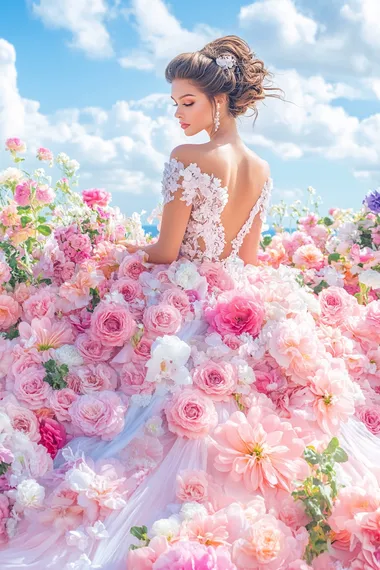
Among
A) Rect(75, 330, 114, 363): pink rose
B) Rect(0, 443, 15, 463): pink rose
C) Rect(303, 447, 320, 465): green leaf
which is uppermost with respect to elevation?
Rect(75, 330, 114, 363): pink rose

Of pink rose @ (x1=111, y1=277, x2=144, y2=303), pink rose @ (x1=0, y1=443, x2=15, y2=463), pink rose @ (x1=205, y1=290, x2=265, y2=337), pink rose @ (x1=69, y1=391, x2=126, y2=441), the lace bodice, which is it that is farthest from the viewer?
the lace bodice

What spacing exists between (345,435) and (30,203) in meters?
2.96

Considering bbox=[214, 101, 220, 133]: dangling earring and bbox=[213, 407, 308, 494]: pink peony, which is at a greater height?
bbox=[214, 101, 220, 133]: dangling earring

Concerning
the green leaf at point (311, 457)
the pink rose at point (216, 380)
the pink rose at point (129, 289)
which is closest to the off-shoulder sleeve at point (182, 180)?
the pink rose at point (129, 289)

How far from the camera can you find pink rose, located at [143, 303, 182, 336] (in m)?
3.28

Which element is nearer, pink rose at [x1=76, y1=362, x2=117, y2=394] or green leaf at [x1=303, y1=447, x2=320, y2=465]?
green leaf at [x1=303, y1=447, x2=320, y2=465]

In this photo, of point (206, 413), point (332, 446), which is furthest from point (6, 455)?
point (332, 446)

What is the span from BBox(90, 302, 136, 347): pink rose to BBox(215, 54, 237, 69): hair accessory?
68.3 inches

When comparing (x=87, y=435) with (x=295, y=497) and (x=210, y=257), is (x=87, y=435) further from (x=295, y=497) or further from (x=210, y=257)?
(x=210, y=257)

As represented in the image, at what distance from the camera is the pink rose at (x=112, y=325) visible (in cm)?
327

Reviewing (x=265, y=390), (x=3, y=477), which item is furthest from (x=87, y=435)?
(x=265, y=390)

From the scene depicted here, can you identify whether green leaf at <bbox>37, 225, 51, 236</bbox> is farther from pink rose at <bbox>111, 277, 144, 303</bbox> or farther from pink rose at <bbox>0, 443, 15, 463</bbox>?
pink rose at <bbox>0, 443, 15, 463</bbox>

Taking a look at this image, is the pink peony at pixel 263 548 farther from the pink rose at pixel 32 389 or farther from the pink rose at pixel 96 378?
the pink rose at pixel 32 389

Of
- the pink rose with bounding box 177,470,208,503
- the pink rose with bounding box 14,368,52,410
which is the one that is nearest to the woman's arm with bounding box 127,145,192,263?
the pink rose with bounding box 14,368,52,410
